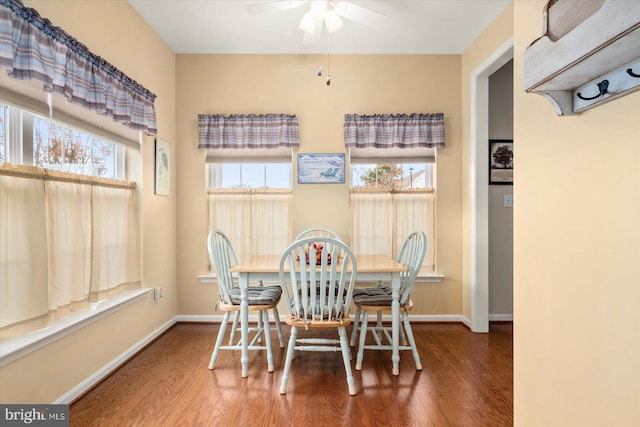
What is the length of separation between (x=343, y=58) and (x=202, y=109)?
60.9 inches

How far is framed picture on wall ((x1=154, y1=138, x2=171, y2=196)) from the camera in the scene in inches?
129

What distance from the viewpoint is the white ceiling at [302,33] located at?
9.58 feet

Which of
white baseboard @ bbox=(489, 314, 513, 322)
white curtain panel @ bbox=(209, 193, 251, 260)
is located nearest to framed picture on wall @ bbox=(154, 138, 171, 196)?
white curtain panel @ bbox=(209, 193, 251, 260)

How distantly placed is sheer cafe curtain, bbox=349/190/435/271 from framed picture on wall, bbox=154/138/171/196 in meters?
1.82

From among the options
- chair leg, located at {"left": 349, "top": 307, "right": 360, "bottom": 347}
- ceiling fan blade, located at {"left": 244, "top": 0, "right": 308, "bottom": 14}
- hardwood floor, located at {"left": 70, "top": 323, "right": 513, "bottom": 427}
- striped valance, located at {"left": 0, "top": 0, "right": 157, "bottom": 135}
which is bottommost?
hardwood floor, located at {"left": 70, "top": 323, "right": 513, "bottom": 427}

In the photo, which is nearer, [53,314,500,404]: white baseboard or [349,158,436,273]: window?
[53,314,500,404]: white baseboard

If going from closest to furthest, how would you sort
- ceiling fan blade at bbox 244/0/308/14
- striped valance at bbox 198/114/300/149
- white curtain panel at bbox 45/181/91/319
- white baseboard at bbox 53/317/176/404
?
white curtain panel at bbox 45/181/91/319 → white baseboard at bbox 53/317/176/404 → ceiling fan blade at bbox 244/0/308/14 → striped valance at bbox 198/114/300/149

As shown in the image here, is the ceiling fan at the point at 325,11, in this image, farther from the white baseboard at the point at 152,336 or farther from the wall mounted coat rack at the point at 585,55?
the white baseboard at the point at 152,336

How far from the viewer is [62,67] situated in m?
1.98

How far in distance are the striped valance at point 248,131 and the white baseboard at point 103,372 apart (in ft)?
6.17

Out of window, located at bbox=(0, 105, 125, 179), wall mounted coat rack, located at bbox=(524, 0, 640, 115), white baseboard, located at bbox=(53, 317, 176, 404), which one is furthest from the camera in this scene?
white baseboard, located at bbox=(53, 317, 176, 404)

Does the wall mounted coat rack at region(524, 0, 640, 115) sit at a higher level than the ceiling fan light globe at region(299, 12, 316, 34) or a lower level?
lower

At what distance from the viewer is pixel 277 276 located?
102 inches

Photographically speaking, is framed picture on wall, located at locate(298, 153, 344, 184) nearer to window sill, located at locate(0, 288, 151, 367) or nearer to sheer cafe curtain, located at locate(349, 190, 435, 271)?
sheer cafe curtain, located at locate(349, 190, 435, 271)
